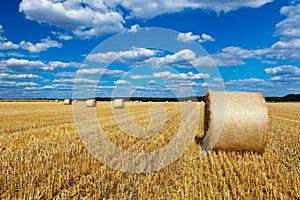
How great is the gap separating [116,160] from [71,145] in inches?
77.4

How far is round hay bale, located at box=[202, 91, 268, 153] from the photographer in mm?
7141

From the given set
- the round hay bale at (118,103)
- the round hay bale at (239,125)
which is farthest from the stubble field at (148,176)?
the round hay bale at (118,103)

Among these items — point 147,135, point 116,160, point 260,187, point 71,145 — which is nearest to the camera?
point 260,187

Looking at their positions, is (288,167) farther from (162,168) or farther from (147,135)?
(147,135)

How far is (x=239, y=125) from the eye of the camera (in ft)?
23.9

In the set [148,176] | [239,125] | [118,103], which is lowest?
[148,176]

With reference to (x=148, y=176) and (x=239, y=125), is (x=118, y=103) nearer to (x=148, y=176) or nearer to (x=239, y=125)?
(x=239, y=125)

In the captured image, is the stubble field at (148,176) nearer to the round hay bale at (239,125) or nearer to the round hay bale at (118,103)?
the round hay bale at (239,125)

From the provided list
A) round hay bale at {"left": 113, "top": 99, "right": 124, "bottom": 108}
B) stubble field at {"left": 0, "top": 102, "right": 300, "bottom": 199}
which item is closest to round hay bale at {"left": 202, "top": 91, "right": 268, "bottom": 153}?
stubble field at {"left": 0, "top": 102, "right": 300, "bottom": 199}

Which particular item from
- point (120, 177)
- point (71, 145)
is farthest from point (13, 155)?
point (120, 177)

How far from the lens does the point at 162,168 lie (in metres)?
5.59

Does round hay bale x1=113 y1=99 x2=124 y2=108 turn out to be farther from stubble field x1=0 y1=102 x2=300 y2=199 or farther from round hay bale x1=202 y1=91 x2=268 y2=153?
round hay bale x1=202 y1=91 x2=268 y2=153

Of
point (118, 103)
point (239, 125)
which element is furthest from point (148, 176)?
point (118, 103)

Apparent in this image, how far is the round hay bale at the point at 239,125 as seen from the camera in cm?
→ 714
